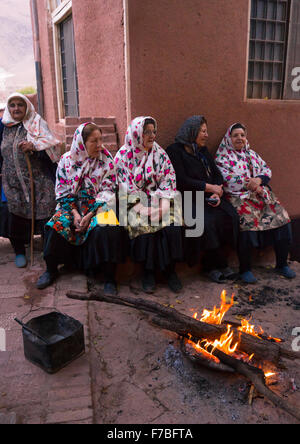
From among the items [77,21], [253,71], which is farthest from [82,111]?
[253,71]

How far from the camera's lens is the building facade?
4.02 metres

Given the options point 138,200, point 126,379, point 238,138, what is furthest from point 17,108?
point 126,379

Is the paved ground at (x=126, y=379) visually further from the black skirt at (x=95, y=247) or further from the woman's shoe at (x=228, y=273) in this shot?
the woman's shoe at (x=228, y=273)

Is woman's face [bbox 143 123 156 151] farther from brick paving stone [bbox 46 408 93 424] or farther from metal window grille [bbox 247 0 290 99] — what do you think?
brick paving stone [bbox 46 408 93 424]

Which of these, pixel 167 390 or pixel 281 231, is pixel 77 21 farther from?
pixel 167 390

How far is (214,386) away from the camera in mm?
2340

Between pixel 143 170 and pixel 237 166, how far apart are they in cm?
120

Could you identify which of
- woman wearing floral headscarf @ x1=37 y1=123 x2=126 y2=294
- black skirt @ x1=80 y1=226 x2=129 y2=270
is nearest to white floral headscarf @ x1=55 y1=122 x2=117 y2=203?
woman wearing floral headscarf @ x1=37 y1=123 x2=126 y2=294

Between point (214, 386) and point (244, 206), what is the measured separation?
2311 mm

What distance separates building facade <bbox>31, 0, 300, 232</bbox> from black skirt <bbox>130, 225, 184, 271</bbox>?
1.24 meters

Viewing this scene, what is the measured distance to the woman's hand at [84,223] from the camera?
3.63 metres

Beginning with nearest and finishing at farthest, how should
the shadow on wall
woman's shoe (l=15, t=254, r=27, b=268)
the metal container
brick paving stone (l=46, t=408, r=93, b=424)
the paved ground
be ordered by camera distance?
brick paving stone (l=46, t=408, r=93, b=424), the paved ground, the metal container, woman's shoe (l=15, t=254, r=27, b=268), the shadow on wall

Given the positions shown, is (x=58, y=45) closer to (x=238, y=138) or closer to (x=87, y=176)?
(x=87, y=176)

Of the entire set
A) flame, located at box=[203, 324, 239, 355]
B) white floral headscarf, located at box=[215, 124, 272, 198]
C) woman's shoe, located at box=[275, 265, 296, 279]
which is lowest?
woman's shoe, located at box=[275, 265, 296, 279]
